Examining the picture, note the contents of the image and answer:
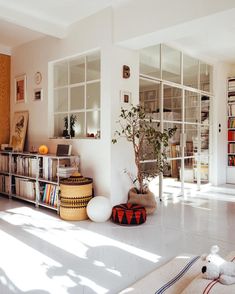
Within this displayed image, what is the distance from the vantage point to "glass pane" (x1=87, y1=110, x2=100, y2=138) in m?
4.21

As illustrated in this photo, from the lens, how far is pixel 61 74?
15.9 feet

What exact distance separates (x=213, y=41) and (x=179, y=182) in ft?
8.42

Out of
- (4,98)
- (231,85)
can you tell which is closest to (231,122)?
(231,85)

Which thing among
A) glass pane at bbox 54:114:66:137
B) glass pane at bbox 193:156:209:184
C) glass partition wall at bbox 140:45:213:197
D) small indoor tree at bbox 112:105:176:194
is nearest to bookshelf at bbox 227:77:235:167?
glass partition wall at bbox 140:45:213:197

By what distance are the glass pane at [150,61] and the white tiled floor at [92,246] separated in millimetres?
2157

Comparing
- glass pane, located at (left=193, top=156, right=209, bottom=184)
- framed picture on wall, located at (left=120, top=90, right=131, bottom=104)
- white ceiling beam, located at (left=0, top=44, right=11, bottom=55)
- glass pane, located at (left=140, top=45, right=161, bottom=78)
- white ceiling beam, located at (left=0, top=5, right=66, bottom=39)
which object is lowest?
glass pane, located at (left=193, top=156, right=209, bottom=184)

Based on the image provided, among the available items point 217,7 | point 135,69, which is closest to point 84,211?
point 135,69

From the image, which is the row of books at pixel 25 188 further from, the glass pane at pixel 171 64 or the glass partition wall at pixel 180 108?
the glass pane at pixel 171 64

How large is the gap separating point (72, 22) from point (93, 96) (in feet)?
3.85

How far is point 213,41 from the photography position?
505cm

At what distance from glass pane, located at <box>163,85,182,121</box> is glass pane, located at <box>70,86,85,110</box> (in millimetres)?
1449

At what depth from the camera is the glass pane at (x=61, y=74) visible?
4.77 m

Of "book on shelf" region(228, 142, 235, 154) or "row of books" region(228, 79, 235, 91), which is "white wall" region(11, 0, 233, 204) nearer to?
"row of books" region(228, 79, 235, 91)

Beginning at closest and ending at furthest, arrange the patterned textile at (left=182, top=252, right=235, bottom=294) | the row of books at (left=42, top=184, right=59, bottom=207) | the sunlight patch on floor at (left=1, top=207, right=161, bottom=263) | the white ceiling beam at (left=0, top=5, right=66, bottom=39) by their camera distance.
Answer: the patterned textile at (left=182, top=252, right=235, bottom=294), the sunlight patch on floor at (left=1, top=207, right=161, bottom=263), the white ceiling beam at (left=0, top=5, right=66, bottom=39), the row of books at (left=42, top=184, right=59, bottom=207)
